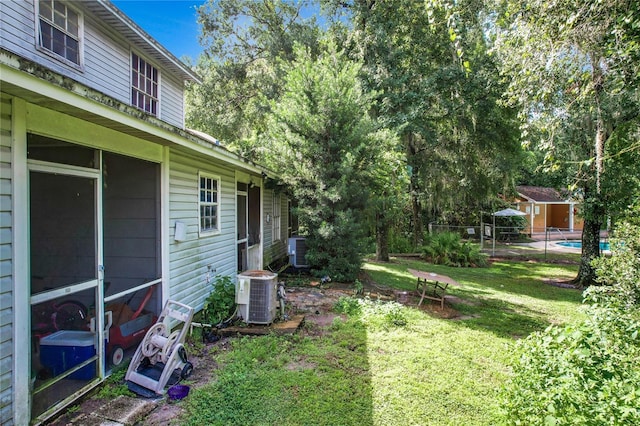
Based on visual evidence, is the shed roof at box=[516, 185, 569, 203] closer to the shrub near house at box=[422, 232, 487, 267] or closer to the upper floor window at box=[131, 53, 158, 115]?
the shrub near house at box=[422, 232, 487, 267]

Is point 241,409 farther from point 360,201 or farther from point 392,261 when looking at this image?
point 392,261

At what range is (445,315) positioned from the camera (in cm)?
664

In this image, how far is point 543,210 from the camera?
2719cm

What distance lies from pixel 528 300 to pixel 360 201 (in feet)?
15.7

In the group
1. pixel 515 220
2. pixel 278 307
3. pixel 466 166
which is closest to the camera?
pixel 278 307

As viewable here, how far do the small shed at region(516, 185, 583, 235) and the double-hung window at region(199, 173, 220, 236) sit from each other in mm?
24540

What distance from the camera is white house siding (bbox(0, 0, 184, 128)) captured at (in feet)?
18.0

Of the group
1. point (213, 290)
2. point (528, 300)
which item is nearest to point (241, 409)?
point (213, 290)

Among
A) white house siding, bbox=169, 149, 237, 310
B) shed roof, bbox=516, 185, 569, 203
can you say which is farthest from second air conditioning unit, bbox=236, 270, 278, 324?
shed roof, bbox=516, 185, 569, 203

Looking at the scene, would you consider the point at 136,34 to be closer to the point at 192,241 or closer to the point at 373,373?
the point at 192,241

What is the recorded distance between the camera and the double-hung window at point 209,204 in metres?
5.76

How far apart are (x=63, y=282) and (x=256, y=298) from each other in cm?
266

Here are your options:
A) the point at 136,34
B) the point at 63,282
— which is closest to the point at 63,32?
the point at 136,34

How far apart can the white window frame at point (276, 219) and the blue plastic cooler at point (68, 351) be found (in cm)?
733
